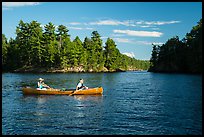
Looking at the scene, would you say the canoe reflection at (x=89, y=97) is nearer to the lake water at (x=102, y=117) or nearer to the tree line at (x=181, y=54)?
the lake water at (x=102, y=117)

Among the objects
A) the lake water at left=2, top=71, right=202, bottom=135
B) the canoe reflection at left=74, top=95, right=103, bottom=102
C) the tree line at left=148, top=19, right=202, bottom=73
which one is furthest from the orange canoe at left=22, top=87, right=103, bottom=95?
the tree line at left=148, top=19, right=202, bottom=73

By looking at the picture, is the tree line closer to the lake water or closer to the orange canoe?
the orange canoe

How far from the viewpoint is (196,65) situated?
9512cm

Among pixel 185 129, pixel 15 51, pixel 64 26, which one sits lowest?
pixel 185 129

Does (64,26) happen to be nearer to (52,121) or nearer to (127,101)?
(127,101)

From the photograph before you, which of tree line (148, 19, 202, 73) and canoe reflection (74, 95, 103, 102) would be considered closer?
canoe reflection (74, 95, 103, 102)

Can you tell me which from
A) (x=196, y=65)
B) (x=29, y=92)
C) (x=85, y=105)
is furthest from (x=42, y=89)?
(x=196, y=65)

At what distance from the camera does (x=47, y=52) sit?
104125mm

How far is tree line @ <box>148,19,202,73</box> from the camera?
313ft

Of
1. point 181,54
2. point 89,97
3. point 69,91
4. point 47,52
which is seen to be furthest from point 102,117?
point 181,54

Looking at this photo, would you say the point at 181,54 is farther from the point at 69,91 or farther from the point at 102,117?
the point at 102,117

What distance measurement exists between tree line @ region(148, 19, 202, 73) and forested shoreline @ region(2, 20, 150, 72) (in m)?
27.9

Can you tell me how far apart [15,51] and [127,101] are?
88.9 metres

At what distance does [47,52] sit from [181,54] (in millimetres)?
50119
